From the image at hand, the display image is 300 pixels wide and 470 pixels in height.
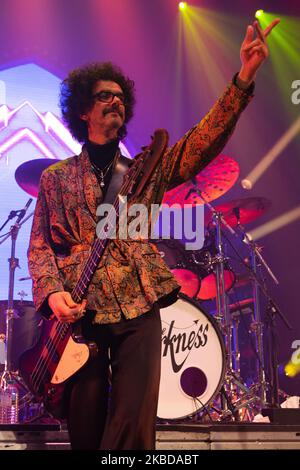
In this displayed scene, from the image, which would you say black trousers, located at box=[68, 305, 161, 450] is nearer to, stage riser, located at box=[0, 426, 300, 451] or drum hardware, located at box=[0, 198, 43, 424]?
stage riser, located at box=[0, 426, 300, 451]

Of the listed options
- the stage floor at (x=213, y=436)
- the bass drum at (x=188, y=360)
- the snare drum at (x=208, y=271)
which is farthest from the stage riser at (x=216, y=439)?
the snare drum at (x=208, y=271)

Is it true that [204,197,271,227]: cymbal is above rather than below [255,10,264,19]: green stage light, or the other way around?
below

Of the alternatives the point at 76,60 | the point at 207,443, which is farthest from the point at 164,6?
the point at 207,443

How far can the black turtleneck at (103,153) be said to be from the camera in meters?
2.47

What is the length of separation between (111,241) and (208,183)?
3.54 metres

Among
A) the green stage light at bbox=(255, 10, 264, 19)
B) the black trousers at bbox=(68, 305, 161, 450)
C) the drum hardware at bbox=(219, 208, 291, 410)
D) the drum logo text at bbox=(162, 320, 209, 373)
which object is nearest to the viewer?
the black trousers at bbox=(68, 305, 161, 450)

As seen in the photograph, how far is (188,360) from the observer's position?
4352 millimetres

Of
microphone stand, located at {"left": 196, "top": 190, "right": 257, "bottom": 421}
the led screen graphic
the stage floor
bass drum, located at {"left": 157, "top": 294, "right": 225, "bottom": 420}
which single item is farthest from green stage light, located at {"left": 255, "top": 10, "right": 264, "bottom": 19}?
the stage floor

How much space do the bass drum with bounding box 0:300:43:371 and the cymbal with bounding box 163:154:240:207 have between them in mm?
1571

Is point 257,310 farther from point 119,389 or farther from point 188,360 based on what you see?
point 119,389

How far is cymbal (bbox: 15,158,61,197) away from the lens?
17.5 feet

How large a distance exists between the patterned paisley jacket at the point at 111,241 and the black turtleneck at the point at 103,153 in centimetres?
3

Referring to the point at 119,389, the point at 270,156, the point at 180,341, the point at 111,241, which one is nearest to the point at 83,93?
the point at 111,241

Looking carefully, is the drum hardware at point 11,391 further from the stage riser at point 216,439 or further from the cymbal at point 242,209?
the cymbal at point 242,209
